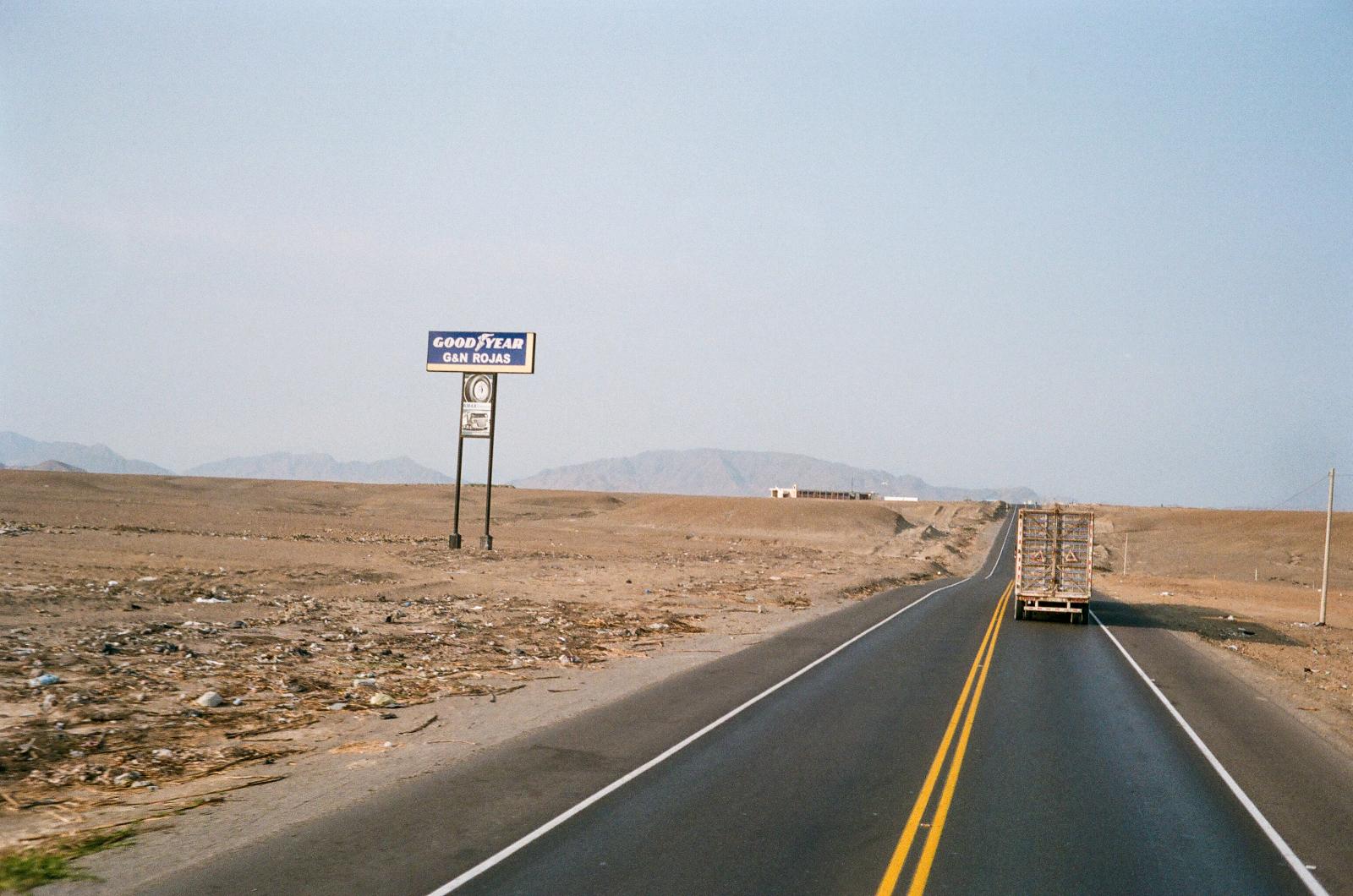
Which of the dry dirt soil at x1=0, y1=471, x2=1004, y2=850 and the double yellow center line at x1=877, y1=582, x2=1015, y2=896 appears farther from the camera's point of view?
the dry dirt soil at x1=0, y1=471, x2=1004, y2=850

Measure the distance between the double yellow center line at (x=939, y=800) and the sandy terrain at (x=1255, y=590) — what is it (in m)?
5.55

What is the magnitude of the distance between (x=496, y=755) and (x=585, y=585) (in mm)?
22916

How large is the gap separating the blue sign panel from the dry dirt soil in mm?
8474

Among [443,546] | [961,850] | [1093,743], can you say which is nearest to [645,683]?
[1093,743]

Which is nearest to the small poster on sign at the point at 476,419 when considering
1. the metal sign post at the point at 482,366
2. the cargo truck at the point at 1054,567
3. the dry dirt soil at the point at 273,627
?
the metal sign post at the point at 482,366

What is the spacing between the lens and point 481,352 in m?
48.0

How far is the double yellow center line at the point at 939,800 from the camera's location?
8555 millimetres

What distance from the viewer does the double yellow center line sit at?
337 inches

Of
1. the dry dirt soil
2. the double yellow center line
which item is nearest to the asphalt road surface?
the double yellow center line

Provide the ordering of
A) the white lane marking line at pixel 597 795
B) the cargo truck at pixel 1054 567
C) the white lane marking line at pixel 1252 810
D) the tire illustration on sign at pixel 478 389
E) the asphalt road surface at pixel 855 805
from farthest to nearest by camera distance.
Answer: the tire illustration on sign at pixel 478 389, the cargo truck at pixel 1054 567, the white lane marking line at pixel 1252 810, the asphalt road surface at pixel 855 805, the white lane marking line at pixel 597 795

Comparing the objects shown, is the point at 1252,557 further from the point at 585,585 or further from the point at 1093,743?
the point at 1093,743

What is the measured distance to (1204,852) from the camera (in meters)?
9.70

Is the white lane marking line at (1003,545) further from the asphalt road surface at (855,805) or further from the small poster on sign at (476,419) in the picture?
the asphalt road surface at (855,805)

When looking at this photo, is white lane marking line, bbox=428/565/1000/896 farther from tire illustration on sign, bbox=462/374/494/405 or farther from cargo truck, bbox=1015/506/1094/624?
tire illustration on sign, bbox=462/374/494/405
